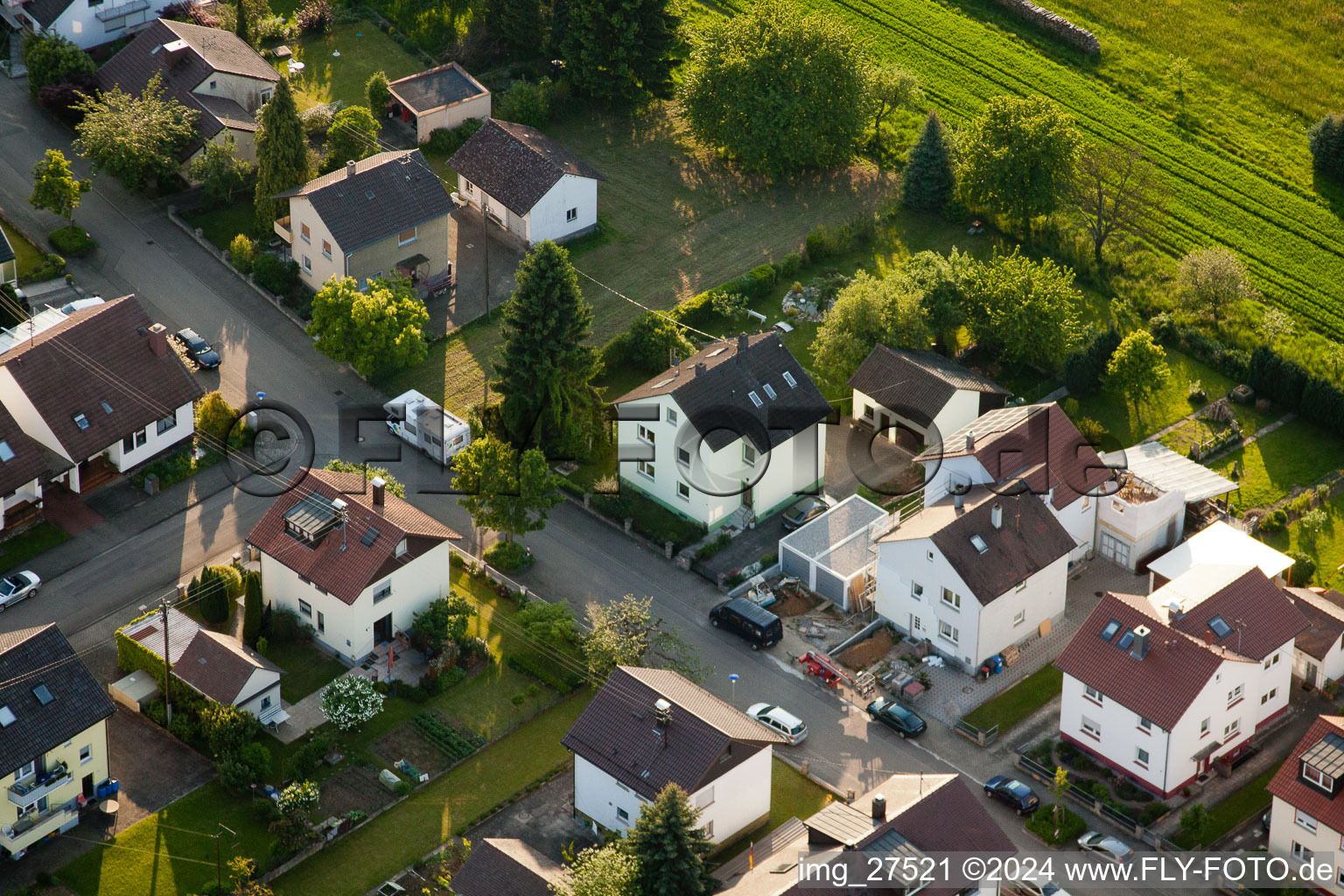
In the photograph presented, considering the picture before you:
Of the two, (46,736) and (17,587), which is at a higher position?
(46,736)

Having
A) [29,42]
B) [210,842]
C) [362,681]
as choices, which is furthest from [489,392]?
[29,42]

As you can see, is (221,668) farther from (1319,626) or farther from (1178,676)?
(1319,626)

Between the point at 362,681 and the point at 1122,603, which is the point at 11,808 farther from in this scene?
the point at 1122,603

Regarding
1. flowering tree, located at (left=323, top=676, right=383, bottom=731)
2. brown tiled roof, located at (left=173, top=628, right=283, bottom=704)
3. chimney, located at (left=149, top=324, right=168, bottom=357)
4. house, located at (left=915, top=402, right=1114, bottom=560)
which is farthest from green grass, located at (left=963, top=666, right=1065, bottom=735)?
chimney, located at (left=149, top=324, right=168, bottom=357)

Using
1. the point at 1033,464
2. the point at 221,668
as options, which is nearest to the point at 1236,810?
the point at 1033,464

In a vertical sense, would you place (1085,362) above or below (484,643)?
above

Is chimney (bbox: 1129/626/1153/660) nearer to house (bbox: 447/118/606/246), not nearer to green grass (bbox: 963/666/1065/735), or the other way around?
green grass (bbox: 963/666/1065/735)

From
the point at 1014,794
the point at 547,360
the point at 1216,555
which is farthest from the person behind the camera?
the point at 547,360
